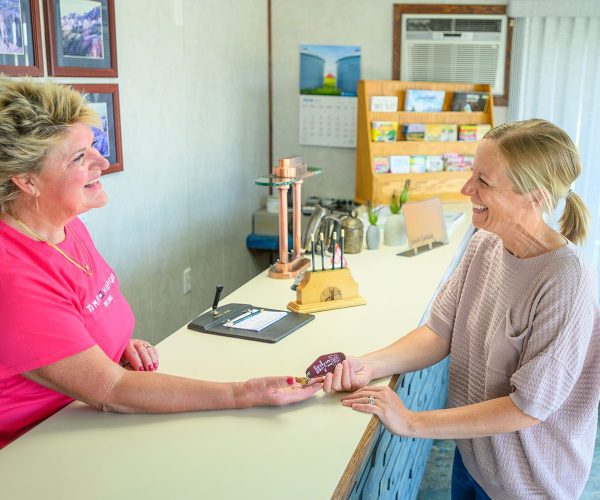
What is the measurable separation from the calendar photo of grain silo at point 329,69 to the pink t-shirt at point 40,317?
3203 mm

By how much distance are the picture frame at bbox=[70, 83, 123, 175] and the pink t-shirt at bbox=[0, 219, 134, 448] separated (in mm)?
1346

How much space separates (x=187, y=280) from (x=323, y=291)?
5.95 ft

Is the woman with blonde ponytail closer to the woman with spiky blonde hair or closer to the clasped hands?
the clasped hands

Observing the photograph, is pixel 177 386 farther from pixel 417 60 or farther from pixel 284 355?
pixel 417 60

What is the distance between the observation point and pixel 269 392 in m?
1.60

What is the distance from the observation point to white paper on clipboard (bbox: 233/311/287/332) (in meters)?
2.12

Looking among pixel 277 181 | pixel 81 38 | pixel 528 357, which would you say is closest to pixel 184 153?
pixel 81 38

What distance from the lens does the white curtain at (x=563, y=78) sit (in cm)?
425

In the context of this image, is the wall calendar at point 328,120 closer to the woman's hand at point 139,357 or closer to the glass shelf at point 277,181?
the glass shelf at point 277,181

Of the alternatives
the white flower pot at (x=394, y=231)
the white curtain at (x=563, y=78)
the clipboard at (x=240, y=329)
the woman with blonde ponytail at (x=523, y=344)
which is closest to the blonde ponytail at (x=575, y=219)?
the woman with blonde ponytail at (x=523, y=344)

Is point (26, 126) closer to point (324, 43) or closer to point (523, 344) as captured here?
point (523, 344)

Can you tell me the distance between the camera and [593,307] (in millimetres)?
1493

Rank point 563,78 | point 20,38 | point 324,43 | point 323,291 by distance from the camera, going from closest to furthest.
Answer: point 323,291, point 20,38, point 563,78, point 324,43

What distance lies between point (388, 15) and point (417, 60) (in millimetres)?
345
